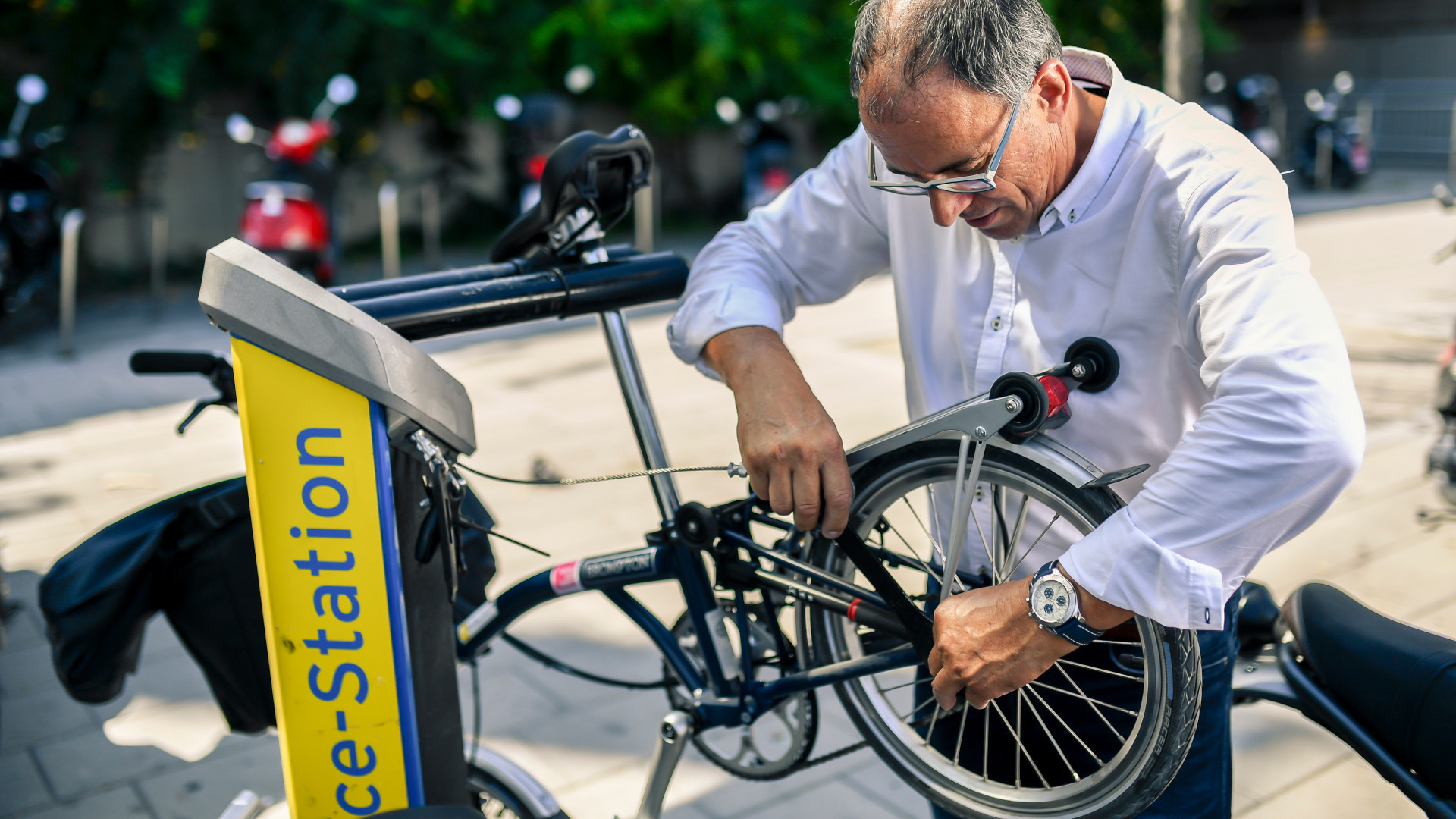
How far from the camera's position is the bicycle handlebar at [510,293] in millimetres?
1597

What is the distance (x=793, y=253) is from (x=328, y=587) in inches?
36.9

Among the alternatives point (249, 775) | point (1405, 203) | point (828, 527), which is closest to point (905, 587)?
point (828, 527)

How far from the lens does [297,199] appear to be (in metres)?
7.51

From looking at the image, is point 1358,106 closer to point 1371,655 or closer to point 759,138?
point 759,138

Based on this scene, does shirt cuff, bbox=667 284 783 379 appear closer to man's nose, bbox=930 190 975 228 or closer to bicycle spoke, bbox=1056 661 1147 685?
man's nose, bbox=930 190 975 228

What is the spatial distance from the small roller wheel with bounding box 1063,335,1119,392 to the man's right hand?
0.34m

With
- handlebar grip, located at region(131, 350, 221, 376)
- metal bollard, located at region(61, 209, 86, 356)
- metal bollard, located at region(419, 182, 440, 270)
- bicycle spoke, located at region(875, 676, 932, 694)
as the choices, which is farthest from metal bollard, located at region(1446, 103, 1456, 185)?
handlebar grip, located at region(131, 350, 221, 376)

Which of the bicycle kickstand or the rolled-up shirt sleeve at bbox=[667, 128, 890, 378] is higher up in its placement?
the rolled-up shirt sleeve at bbox=[667, 128, 890, 378]

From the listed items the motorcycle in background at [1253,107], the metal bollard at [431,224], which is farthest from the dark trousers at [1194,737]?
the motorcycle in background at [1253,107]

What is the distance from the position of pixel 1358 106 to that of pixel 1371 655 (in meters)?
18.6

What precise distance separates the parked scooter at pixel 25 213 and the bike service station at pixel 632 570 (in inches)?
261

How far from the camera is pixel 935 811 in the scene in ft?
6.15

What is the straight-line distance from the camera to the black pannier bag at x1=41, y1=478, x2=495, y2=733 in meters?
1.96

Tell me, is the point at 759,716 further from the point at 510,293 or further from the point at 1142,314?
the point at 1142,314
